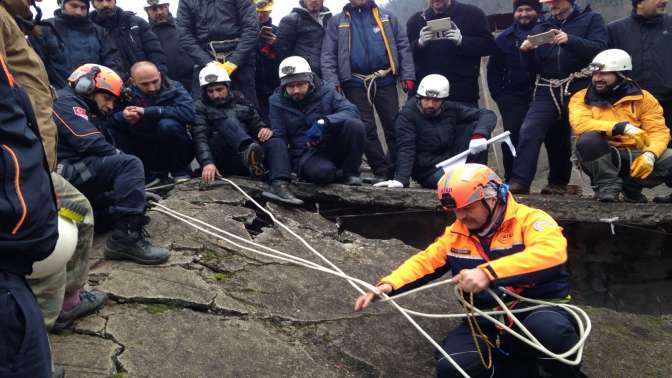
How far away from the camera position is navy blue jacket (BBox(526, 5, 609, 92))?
6258 mm

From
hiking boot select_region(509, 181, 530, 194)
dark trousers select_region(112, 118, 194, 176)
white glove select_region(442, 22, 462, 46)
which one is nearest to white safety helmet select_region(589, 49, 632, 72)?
Result: hiking boot select_region(509, 181, 530, 194)

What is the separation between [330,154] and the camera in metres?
6.63

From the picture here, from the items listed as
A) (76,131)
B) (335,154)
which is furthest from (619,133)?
(76,131)

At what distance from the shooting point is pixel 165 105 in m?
6.16

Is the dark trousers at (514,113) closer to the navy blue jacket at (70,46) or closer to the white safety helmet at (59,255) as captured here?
the navy blue jacket at (70,46)

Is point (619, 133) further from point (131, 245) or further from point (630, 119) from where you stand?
point (131, 245)

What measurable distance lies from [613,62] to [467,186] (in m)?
3.17

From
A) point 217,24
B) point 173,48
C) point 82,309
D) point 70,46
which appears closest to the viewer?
point 82,309

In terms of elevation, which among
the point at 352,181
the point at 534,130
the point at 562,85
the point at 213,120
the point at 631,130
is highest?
the point at 213,120

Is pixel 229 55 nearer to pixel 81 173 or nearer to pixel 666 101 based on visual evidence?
pixel 81 173

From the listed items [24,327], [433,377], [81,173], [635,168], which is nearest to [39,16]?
[81,173]

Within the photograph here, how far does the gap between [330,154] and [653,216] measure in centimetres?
336

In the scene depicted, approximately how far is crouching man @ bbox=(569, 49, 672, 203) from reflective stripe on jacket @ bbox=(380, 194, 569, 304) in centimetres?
250

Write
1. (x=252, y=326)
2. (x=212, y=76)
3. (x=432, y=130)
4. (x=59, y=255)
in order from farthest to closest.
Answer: (x=432, y=130) → (x=212, y=76) → (x=252, y=326) → (x=59, y=255)
